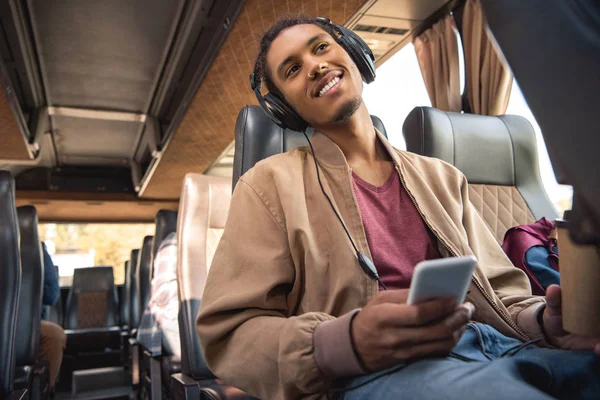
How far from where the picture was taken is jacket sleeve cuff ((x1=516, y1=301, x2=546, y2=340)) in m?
1.01

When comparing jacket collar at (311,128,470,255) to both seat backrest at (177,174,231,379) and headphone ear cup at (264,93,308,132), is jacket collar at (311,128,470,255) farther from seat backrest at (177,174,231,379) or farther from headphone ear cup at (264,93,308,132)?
seat backrest at (177,174,231,379)

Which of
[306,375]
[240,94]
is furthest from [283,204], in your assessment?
[240,94]

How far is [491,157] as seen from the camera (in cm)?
213

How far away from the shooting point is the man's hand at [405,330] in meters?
0.72

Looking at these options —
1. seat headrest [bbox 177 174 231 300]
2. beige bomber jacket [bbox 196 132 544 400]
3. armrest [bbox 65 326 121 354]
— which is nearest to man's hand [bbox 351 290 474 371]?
beige bomber jacket [bbox 196 132 544 400]

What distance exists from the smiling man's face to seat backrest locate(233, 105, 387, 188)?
6.9 inches

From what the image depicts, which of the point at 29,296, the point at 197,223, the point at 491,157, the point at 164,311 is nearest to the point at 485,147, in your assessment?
the point at 491,157

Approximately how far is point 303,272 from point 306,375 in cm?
27

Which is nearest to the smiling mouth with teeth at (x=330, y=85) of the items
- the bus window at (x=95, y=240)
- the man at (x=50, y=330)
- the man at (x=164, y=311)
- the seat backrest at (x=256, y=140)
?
the seat backrest at (x=256, y=140)

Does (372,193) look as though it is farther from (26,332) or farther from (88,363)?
(88,363)

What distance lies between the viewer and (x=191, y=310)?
1.93 m

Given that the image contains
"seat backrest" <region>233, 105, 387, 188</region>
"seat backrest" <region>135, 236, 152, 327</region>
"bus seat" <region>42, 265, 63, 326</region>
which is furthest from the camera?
"bus seat" <region>42, 265, 63, 326</region>

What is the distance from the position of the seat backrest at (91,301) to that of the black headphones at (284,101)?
18.8ft

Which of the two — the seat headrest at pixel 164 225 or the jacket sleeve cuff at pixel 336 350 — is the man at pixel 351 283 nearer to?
the jacket sleeve cuff at pixel 336 350
